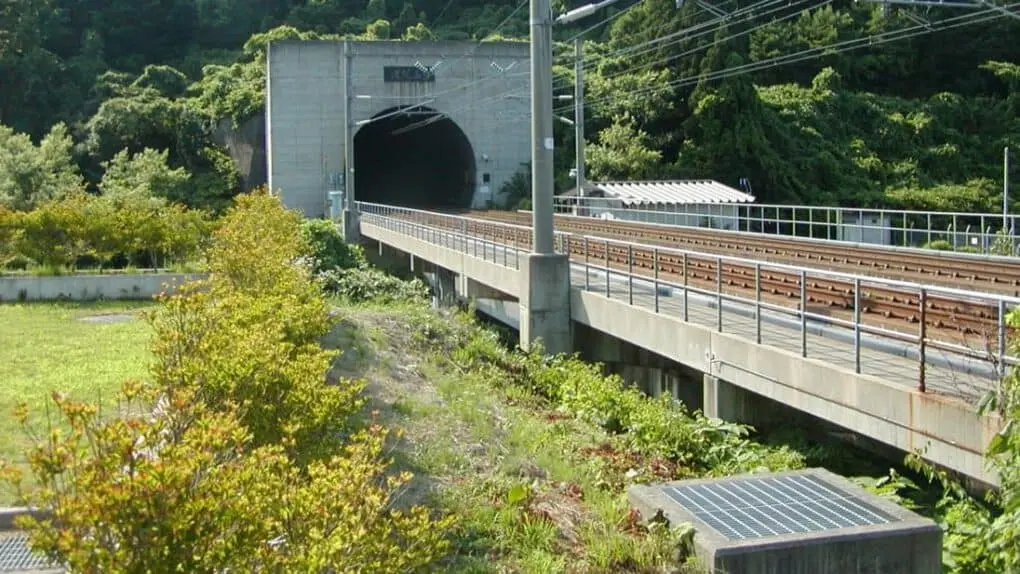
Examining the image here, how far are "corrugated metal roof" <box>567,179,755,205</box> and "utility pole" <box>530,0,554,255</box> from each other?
92.8ft

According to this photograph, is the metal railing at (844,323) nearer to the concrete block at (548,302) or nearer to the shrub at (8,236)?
the concrete block at (548,302)

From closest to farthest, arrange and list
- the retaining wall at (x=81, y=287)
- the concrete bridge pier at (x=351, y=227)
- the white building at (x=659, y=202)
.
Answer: the retaining wall at (x=81, y=287) → the white building at (x=659, y=202) → the concrete bridge pier at (x=351, y=227)

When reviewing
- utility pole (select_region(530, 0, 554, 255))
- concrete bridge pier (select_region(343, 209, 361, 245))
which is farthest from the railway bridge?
concrete bridge pier (select_region(343, 209, 361, 245))

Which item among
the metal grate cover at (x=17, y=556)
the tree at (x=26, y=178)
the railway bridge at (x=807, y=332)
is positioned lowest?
the metal grate cover at (x=17, y=556)

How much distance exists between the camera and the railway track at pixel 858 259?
1814cm

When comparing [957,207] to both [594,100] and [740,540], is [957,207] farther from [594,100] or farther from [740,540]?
[740,540]

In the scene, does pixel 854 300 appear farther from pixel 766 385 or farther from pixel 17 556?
pixel 17 556

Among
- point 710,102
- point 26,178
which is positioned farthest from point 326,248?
point 710,102

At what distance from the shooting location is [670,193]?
5103 cm

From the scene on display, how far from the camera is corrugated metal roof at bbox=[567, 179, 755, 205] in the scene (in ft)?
160

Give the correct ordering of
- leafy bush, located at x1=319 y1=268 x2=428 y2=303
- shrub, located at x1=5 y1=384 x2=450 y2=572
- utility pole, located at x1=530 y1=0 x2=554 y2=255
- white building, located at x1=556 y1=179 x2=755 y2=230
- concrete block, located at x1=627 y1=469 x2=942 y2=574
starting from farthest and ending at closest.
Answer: white building, located at x1=556 y1=179 x2=755 y2=230, leafy bush, located at x1=319 y1=268 x2=428 y2=303, utility pole, located at x1=530 y1=0 x2=554 y2=255, concrete block, located at x1=627 y1=469 x2=942 y2=574, shrub, located at x1=5 y1=384 x2=450 y2=572

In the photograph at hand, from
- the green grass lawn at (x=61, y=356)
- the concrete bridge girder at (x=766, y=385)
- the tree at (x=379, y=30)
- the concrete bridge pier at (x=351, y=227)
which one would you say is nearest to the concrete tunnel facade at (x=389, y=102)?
the concrete bridge pier at (x=351, y=227)

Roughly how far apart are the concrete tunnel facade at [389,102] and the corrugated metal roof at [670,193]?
12.1 metres

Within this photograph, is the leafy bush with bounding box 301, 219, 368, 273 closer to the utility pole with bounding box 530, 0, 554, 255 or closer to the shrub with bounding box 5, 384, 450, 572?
the utility pole with bounding box 530, 0, 554, 255
